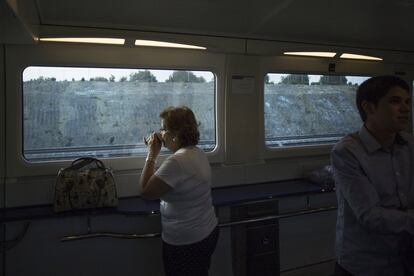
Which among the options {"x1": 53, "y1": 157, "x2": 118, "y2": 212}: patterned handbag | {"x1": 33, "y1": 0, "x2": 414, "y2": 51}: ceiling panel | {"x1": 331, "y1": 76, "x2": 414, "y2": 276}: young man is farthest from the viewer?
{"x1": 53, "y1": 157, "x2": 118, "y2": 212}: patterned handbag

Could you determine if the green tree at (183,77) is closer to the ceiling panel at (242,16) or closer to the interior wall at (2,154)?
the ceiling panel at (242,16)

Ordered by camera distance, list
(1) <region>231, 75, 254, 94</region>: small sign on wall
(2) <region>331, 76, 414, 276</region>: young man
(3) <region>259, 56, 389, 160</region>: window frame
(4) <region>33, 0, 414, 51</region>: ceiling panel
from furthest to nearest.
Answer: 1. (3) <region>259, 56, 389, 160</region>: window frame
2. (1) <region>231, 75, 254, 94</region>: small sign on wall
3. (4) <region>33, 0, 414, 51</region>: ceiling panel
4. (2) <region>331, 76, 414, 276</region>: young man

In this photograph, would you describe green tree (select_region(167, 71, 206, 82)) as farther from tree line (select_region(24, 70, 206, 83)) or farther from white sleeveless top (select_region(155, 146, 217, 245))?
white sleeveless top (select_region(155, 146, 217, 245))

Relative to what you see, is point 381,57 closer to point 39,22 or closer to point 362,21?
point 362,21

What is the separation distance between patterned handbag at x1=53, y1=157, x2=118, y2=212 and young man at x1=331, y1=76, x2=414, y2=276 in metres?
1.32

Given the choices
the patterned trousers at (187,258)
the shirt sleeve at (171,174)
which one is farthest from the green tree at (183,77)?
the patterned trousers at (187,258)


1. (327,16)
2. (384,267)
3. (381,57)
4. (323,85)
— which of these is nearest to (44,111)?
(327,16)

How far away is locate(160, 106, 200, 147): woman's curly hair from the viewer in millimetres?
1913

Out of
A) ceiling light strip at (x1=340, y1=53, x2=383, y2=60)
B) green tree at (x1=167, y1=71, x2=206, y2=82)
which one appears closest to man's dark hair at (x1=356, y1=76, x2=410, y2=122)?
green tree at (x1=167, y1=71, x2=206, y2=82)

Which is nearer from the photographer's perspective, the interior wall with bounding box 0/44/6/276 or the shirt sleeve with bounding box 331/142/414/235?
the shirt sleeve with bounding box 331/142/414/235

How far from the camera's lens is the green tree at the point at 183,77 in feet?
8.27

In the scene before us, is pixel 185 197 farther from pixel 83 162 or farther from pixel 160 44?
pixel 160 44

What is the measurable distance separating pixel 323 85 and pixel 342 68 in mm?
219

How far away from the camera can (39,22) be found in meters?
1.99
